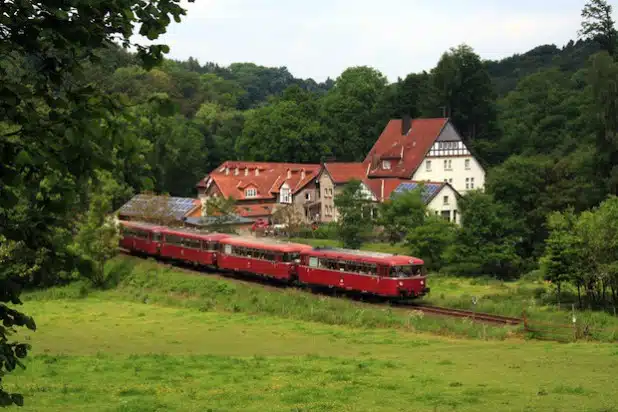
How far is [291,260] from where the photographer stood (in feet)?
139

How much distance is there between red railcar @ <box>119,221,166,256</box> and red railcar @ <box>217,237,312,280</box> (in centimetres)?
735

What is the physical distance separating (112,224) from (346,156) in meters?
46.7

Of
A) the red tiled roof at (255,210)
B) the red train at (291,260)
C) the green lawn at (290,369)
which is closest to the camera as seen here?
the green lawn at (290,369)

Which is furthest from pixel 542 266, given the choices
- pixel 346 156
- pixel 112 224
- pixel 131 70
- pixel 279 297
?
pixel 131 70

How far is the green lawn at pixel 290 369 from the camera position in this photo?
1781 cm

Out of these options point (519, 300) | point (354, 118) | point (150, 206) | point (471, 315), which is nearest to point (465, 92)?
point (354, 118)

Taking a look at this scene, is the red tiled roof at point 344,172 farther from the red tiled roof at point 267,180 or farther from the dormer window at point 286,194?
the dormer window at point 286,194

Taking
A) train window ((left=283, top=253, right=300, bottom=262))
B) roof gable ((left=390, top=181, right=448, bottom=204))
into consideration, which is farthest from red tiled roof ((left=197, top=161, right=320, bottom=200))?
train window ((left=283, top=253, right=300, bottom=262))

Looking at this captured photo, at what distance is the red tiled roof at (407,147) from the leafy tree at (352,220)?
17601mm

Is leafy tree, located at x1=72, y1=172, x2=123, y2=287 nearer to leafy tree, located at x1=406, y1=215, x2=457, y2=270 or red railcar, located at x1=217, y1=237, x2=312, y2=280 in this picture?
red railcar, located at x1=217, y1=237, x2=312, y2=280

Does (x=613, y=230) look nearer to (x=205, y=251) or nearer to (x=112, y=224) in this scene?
(x=205, y=251)

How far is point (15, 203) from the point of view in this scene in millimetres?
6570

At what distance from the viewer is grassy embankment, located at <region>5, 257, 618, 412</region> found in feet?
59.0

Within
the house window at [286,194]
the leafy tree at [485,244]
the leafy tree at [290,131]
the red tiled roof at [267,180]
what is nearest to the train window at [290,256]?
the leafy tree at [485,244]
